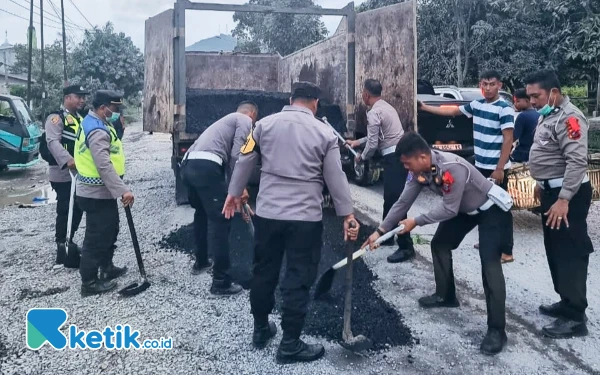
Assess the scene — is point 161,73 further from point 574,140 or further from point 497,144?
point 574,140

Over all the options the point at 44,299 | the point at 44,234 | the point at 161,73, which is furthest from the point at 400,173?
the point at 44,234

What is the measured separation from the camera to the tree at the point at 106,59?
24688mm

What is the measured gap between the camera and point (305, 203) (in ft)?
9.62

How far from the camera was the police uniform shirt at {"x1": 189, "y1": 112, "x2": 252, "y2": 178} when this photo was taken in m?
4.10

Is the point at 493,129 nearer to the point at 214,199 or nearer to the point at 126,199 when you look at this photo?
the point at 214,199

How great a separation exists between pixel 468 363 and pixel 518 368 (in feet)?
0.89

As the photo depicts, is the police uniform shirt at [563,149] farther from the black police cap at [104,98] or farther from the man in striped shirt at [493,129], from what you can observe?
the black police cap at [104,98]

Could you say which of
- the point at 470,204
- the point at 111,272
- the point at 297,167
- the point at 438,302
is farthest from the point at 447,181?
the point at 111,272

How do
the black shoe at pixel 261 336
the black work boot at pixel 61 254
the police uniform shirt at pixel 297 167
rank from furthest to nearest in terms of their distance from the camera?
the black work boot at pixel 61 254
the black shoe at pixel 261 336
the police uniform shirt at pixel 297 167

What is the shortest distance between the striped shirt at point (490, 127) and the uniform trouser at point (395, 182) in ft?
2.29

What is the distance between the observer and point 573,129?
3143mm

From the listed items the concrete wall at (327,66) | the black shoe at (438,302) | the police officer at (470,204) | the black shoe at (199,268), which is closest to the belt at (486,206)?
the police officer at (470,204)

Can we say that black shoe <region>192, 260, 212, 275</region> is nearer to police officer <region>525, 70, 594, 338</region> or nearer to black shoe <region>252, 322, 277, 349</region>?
black shoe <region>252, 322, 277, 349</region>

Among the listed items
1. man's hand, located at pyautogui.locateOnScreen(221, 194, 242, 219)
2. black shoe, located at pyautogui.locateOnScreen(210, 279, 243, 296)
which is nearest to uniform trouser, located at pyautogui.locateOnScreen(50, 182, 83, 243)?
black shoe, located at pyautogui.locateOnScreen(210, 279, 243, 296)
